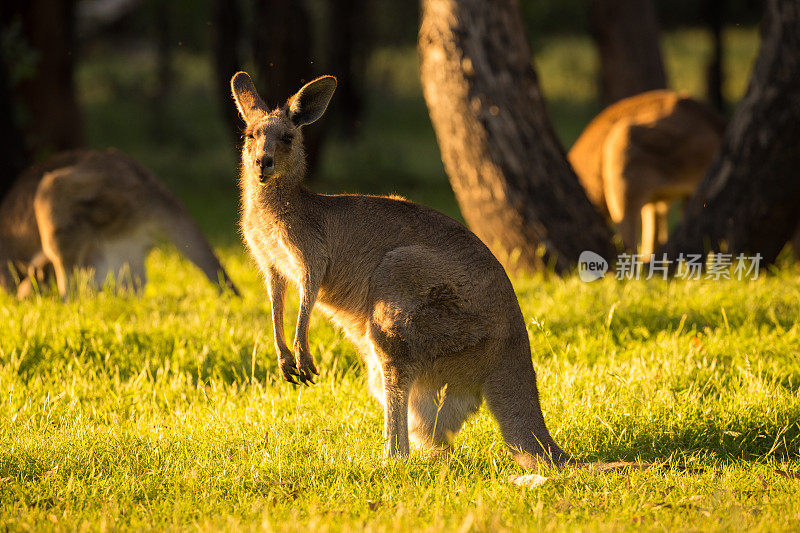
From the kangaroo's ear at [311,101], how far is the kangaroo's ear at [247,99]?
150mm

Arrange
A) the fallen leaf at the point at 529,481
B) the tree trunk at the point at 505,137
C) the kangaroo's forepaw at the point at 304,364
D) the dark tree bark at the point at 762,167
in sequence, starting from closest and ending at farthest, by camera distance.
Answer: the fallen leaf at the point at 529,481, the kangaroo's forepaw at the point at 304,364, the dark tree bark at the point at 762,167, the tree trunk at the point at 505,137

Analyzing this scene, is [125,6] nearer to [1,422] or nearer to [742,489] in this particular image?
[1,422]

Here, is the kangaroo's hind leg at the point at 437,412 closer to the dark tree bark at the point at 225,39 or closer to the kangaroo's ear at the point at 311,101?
the kangaroo's ear at the point at 311,101

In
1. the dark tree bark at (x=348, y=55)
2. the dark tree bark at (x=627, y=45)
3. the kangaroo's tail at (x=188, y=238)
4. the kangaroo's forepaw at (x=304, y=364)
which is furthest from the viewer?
the dark tree bark at (x=348, y=55)

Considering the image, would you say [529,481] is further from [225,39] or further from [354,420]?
[225,39]

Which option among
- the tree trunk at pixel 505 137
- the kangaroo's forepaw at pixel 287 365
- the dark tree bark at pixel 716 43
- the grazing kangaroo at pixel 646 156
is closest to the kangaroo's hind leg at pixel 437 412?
the kangaroo's forepaw at pixel 287 365

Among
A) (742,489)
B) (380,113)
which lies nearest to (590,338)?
(742,489)

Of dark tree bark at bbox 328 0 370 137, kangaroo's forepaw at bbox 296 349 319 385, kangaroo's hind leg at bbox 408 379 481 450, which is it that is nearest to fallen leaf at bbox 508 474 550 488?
kangaroo's hind leg at bbox 408 379 481 450

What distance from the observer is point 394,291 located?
140 inches

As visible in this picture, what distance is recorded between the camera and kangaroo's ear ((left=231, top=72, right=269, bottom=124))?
3.90 m

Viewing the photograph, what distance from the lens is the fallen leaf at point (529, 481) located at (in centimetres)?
342

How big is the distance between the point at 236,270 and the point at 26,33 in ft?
16.8

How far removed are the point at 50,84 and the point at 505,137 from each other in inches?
266

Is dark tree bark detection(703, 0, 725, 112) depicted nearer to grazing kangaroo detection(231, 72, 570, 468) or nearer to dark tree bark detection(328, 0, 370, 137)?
dark tree bark detection(328, 0, 370, 137)
